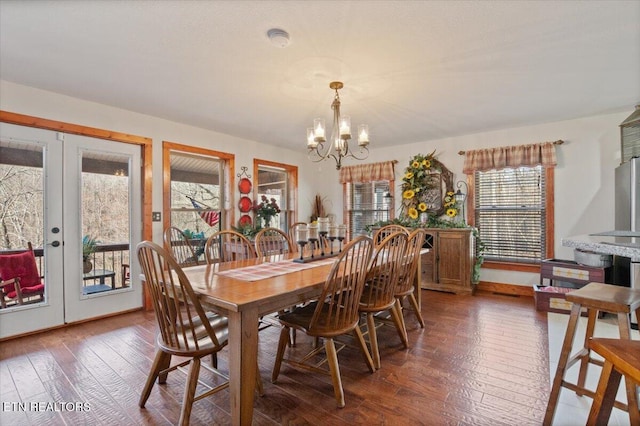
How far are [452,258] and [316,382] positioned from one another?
9.71 ft

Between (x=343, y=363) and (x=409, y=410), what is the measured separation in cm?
67

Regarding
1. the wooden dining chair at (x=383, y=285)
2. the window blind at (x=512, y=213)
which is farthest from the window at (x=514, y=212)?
the wooden dining chair at (x=383, y=285)

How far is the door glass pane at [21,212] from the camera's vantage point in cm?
282

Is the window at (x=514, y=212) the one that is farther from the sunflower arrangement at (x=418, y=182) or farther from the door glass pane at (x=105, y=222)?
the door glass pane at (x=105, y=222)

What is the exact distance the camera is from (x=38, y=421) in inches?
67.6

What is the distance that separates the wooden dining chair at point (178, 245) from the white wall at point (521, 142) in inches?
7.2

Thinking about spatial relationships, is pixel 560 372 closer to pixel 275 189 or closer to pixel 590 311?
pixel 590 311

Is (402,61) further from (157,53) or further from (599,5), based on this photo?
(157,53)

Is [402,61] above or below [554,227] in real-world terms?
→ above

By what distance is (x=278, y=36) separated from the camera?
203 cm

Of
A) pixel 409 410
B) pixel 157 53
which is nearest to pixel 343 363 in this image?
pixel 409 410

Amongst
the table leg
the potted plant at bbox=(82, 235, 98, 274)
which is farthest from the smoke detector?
the potted plant at bbox=(82, 235, 98, 274)

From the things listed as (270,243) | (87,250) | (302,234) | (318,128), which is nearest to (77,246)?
(87,250)

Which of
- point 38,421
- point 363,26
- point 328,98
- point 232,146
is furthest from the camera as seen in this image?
point 232,146
